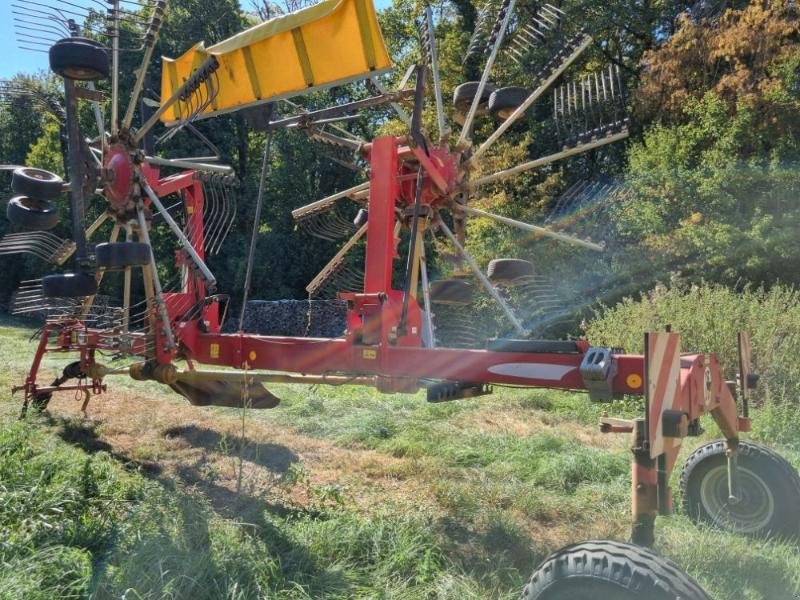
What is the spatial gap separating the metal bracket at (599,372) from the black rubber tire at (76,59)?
3820 millimetres

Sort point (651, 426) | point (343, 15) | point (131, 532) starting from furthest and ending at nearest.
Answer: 1. point (343, 15)
2. point (131, 532)
3. point (651, 426)

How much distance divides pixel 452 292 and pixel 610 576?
287cm

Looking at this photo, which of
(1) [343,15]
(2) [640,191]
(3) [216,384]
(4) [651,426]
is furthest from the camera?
(2) [640,191]

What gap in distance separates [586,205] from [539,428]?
854cm

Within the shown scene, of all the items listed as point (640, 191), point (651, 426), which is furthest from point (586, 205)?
point (651, 426)

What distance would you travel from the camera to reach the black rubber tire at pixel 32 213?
475 cm

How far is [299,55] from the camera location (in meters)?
4.66

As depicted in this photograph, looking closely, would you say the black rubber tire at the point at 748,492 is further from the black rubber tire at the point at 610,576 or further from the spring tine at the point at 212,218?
the spring tine at the point at 212,218

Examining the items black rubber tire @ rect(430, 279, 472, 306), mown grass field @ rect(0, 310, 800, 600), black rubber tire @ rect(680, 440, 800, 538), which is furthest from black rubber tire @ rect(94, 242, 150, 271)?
black rubber tire @ rect(680, 440, 800, 538)

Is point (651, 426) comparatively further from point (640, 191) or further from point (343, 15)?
point (640, 191)

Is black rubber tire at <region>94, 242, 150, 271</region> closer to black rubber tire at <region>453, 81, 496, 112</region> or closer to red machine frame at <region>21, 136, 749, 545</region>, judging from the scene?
red machine frame at <region>21, 136, 749, 545</region>

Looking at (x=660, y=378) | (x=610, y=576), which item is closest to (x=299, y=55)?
(x=660, y=378)

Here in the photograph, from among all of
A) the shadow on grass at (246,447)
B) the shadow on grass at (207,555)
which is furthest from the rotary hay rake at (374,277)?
the shadow on grass at (207,555)

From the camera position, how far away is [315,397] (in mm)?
9000
